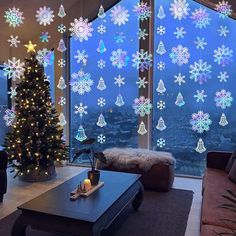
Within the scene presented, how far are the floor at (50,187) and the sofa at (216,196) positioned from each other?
0.38 m

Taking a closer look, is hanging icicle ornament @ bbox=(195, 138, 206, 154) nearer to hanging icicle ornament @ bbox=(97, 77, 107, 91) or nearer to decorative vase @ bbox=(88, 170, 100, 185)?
hanging icicle ornament @ bbox=(97, 77, 107, 91)

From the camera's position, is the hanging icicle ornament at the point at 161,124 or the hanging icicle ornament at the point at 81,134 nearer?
the hanging icicle ornament at the point at 161,124

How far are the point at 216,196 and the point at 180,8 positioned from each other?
3.44 metres

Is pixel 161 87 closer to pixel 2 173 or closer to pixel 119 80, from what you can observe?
pixel 119 80

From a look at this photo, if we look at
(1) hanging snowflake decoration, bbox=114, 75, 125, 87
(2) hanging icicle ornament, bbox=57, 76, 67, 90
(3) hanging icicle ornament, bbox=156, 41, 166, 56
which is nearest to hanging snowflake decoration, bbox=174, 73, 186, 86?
(3) hanging icicle ornament, bbox=156, 41, 166, 56

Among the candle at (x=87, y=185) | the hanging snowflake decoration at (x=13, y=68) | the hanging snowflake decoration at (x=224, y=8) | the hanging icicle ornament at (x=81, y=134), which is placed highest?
the hanging snowflake decoration at (x=224, y=8)

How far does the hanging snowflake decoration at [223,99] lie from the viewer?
15.9 feet

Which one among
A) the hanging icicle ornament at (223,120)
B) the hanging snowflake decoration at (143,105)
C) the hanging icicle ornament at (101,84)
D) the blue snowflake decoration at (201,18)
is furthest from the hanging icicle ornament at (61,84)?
the hanging icicle ornament at (223,120)

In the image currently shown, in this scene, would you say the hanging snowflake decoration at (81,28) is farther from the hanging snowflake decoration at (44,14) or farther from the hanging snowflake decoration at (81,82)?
the hanging snowflake decoration at (81,82)

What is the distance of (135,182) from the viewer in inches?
130

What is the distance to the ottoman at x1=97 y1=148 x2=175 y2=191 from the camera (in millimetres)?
4305

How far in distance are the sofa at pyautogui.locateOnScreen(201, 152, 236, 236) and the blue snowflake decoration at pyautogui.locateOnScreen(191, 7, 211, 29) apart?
2297 millimetres

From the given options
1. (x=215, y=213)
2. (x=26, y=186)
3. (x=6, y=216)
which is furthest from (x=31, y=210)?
(x=26, y=186)

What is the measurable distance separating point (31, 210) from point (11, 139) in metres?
2.46
